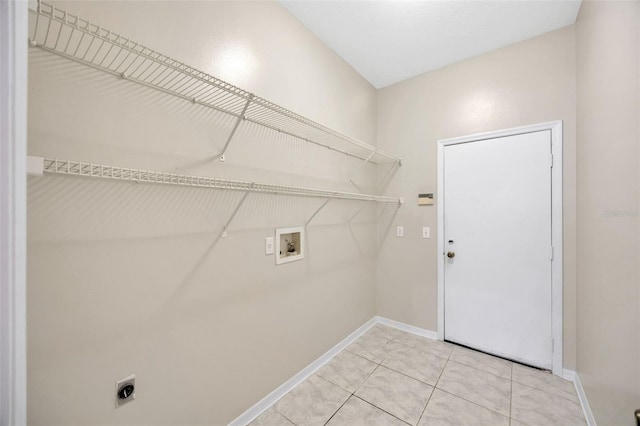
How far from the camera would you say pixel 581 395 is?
177cm

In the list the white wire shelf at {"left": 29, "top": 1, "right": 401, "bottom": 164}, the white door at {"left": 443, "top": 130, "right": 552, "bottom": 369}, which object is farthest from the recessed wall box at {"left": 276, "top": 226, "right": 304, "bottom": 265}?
the white door at {"left": 443, "top": 130, "right": 552, "bottom": 369}

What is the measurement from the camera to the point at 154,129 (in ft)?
3.87

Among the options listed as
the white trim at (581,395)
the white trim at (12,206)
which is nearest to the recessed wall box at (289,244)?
the white trim at (12,206)

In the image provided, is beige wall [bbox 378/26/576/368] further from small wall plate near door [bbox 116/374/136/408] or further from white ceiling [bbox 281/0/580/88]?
small wall plate near door [bbox 116/374/136/408]

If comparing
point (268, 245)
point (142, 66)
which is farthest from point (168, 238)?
point (142, 66)

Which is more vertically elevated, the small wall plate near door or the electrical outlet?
the electrical outlet

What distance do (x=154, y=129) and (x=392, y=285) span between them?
265 centimetres

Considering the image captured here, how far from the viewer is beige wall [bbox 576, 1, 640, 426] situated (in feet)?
3.65

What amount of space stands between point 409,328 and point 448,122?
2.21 meters

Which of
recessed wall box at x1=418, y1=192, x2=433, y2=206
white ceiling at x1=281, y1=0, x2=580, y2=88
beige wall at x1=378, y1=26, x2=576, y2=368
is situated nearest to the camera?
white ceiling at x1=281, y1=0, x2=580, y2=88

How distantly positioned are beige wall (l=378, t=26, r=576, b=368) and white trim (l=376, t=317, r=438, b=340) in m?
0.05

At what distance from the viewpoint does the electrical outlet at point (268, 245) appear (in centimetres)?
172

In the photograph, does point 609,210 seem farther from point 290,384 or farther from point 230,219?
point 290,384

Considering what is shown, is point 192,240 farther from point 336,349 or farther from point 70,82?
point 336,349
